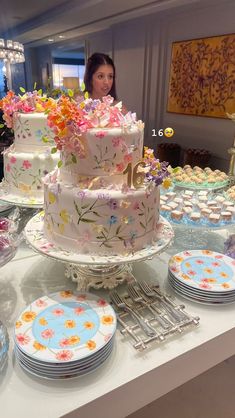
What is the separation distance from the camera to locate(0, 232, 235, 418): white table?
77 cm

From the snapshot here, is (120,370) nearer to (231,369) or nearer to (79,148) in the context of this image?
(79,148)

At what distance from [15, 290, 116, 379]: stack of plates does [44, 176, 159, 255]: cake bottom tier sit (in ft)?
0.58

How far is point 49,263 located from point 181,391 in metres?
0.91

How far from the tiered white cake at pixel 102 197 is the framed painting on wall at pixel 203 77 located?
3.75 metres

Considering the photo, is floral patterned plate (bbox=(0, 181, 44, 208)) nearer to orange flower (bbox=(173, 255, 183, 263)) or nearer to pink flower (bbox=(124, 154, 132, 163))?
pink flower (bbox=(124, 154, 132, 163))

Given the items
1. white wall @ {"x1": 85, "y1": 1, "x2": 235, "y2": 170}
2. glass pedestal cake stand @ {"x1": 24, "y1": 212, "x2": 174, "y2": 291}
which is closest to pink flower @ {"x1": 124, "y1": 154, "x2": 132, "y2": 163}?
glass pedestal cake stand @ {"x1": 24, "y1": 212, "x2": 174, "y2": 291}

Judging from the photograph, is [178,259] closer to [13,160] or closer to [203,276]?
[203,276]

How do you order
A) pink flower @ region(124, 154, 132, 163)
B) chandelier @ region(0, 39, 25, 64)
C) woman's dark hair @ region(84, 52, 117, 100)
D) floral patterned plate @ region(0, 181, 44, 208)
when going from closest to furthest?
pink flower @ region(124, 154, 132, 163), floral patterned plate @ region(0, 181, 44, 208), woman's dark hair @ region(84, 52, 117, 100), chandelier @ region(0, 39, 25, 64)

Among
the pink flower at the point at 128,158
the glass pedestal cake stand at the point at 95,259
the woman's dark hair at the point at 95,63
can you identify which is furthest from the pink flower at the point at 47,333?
the woman's dark hair at the point at 95,63

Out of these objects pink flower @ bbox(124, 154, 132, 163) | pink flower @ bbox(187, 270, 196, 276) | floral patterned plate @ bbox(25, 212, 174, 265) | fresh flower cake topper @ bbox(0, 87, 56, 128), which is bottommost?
pink flower @ bbox(187, 270, 196, 276)

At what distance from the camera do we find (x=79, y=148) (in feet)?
3.41

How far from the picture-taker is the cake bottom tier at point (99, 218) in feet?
3.42

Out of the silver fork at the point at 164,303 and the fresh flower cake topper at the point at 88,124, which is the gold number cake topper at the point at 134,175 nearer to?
the fresh flower cake topper at the point at 88,124

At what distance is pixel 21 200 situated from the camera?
1.47 m
